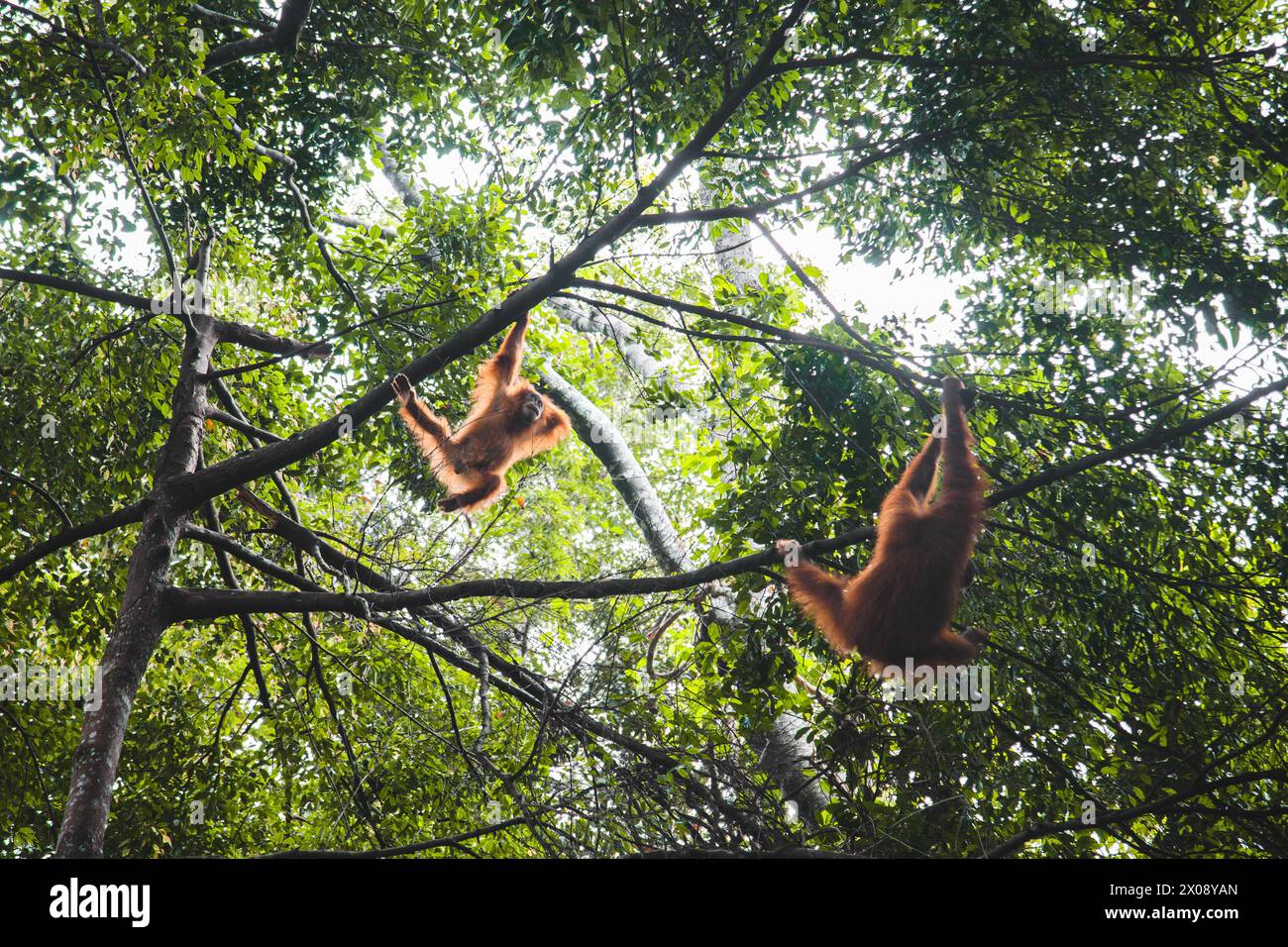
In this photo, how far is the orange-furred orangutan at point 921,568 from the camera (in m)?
5.13

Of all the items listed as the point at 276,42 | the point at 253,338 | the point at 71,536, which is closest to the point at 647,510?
the point at 253,338

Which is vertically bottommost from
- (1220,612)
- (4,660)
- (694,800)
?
(694,800)

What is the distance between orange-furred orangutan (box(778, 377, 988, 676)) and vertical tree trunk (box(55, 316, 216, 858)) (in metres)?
3.64

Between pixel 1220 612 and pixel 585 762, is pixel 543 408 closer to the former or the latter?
pixel 585 762

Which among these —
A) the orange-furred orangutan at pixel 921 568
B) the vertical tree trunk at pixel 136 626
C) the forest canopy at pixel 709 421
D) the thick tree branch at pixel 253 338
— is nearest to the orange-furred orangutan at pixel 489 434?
the forest canopy at pixel 709 421

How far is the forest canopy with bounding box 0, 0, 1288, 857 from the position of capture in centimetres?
503

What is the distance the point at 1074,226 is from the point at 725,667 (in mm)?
3656

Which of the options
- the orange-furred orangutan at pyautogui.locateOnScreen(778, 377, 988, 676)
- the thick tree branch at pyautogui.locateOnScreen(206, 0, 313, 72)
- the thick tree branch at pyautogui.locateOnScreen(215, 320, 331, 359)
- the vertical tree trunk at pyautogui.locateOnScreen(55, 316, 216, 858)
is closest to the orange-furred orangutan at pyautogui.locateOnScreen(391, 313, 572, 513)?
the thick tree branch at pyautogui.locateOnScreen(215, 320, 331, 359)

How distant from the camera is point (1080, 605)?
5.66 m

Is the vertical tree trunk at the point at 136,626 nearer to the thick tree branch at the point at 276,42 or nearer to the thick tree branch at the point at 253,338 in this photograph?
the thick tree branch at the point at 253,338

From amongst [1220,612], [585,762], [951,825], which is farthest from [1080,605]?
[585,762]

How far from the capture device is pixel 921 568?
520cm
